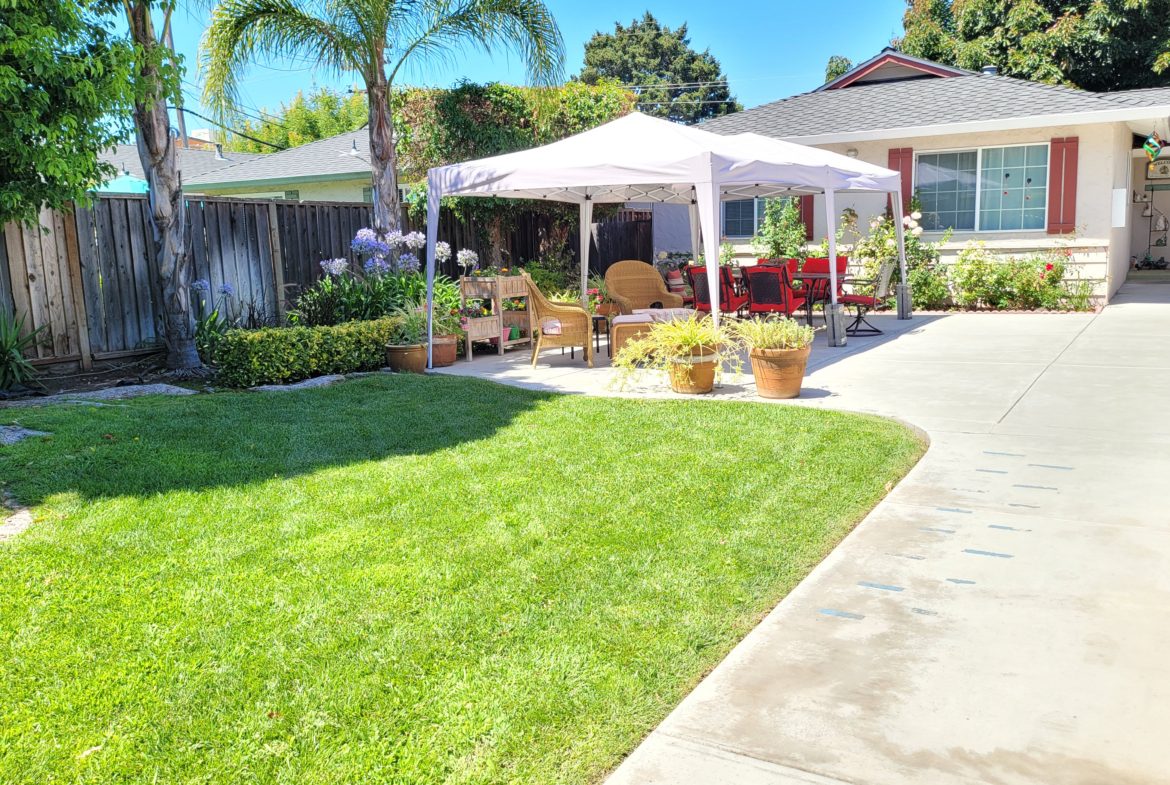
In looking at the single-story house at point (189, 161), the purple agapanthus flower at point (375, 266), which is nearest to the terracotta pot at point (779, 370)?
the purple agapanthus flower at point (375, 266)

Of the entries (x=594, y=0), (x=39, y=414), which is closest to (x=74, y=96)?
(x=39, y=414)

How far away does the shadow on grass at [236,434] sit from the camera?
16.7ft

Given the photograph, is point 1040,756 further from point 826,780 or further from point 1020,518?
point 1020,518

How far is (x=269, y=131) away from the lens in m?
48.5

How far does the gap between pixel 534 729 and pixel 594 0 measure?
164 ft

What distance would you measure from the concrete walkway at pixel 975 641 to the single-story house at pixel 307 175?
52.4 ft

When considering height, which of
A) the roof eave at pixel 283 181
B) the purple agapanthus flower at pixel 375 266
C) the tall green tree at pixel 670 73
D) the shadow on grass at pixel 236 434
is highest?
the tall green tree at pixel 670 73

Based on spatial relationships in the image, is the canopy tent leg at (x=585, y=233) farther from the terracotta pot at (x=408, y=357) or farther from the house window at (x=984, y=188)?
the house window at (x=984, y=188)

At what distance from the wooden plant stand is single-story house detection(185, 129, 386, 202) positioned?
29.7ft

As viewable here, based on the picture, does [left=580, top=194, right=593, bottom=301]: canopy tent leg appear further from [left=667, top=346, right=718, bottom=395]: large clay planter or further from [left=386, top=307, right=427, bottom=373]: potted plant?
[left=667, top=346, right=718, bottom=395]: large clay planter

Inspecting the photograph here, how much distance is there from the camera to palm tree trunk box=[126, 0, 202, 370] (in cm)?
805

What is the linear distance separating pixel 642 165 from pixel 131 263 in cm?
523

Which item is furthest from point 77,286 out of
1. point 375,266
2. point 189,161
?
point 189,161

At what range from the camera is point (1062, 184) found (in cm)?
1399
